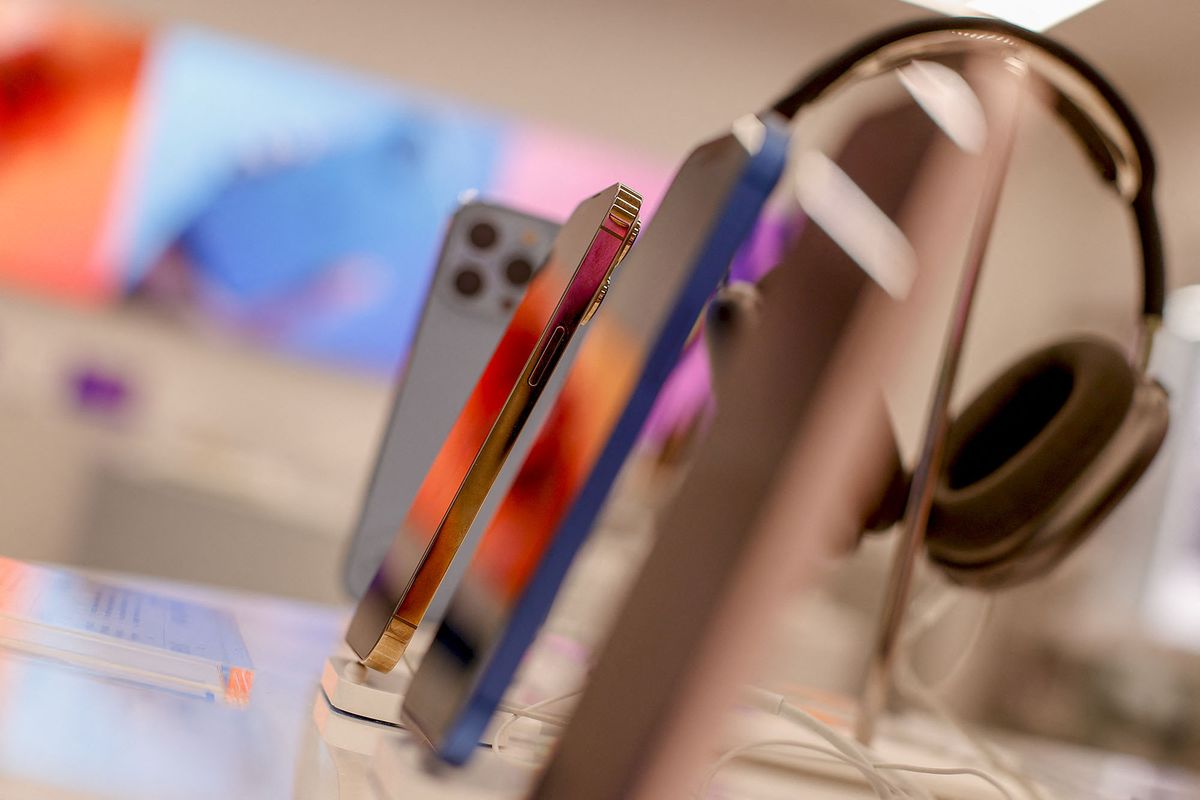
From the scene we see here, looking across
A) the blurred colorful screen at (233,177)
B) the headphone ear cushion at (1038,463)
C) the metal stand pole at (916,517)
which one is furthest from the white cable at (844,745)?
the blurred colorful screen at (233,177)

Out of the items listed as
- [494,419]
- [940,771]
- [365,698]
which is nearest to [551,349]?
[494,419]

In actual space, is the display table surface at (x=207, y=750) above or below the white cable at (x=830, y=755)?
below

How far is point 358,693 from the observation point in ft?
1.49

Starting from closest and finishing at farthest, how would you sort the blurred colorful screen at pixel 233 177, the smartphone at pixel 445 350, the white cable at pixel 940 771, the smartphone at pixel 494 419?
the smartphone at pixel 494 419 → the white cable at pixel 940 771 → the smartphone at pixel 445 350 → the blurred colorful screen at pixel 233 177

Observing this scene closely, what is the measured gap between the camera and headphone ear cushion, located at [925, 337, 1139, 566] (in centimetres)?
69

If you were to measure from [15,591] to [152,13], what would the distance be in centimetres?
260

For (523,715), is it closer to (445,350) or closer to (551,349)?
(551,349)

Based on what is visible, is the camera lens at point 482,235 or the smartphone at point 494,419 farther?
the camera lens at point 482,235

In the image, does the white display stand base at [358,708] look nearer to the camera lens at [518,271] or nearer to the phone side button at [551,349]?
the phone side button at [551,349]

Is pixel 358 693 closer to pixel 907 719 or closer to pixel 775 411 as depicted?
pixel 775 411

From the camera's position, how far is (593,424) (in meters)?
0.31

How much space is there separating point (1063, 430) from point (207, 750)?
1.88 ft

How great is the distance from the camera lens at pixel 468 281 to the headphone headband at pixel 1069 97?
0.82ft

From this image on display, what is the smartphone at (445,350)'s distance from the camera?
2.43ft
